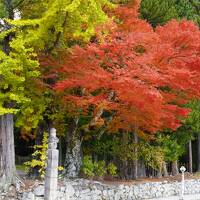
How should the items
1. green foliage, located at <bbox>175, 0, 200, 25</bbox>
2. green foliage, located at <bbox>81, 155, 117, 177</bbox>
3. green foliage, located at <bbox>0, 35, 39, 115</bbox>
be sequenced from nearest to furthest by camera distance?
green foliage, located at <bbox>0, 35, 39, 115</bbox> → green foliage, located at <bbox>81, 155, 117, 177</bbox> → green foliage, located at <bbox>175, 0, 200, 25</bbox>

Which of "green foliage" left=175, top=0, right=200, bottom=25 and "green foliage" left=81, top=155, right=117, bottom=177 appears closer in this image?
"green foliage" left=81, top=155, right=117, bottom=177

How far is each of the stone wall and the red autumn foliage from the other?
10.0 feet

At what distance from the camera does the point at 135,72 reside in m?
19.8

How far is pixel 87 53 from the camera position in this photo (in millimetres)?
20266

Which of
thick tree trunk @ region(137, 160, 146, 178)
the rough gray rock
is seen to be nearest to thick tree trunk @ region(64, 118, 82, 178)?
the rough gray rock

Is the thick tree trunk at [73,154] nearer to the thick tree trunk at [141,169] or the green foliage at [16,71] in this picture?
the green foliage at [16,71]

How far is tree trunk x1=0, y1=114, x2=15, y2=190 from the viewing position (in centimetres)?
1972

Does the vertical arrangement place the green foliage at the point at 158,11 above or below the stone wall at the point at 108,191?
above

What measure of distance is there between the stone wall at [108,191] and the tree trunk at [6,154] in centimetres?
84

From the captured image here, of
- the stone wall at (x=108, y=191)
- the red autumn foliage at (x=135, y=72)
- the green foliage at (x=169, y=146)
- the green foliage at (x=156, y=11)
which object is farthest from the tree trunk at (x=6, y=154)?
the green foliage at (x=156, y=11)

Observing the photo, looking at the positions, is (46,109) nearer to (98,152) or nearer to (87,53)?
(87,53)

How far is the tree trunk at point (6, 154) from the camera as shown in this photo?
64.7 ft

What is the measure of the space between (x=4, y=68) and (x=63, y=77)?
12.4ft

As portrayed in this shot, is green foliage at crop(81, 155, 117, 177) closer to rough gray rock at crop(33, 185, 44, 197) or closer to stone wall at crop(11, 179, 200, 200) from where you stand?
stone wall at crop(11, 179, 200, 200)
